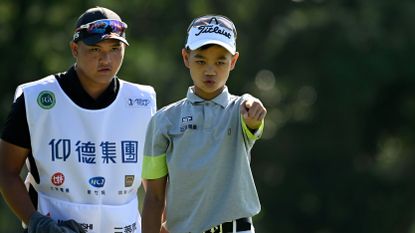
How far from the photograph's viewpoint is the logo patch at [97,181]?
780 cm

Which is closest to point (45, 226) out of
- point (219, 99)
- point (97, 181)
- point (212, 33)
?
point (97, 181)

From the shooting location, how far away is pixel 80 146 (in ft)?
25.6

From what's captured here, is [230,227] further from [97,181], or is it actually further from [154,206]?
[97,181]

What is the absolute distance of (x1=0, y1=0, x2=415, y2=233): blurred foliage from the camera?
28109 mm

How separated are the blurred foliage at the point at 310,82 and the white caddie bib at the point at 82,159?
19688mm

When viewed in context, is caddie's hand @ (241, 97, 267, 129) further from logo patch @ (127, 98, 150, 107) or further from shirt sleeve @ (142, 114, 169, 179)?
logo patch @ (127, 98, 150, 107)

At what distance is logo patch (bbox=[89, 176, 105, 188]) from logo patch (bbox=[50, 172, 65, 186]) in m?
0.17

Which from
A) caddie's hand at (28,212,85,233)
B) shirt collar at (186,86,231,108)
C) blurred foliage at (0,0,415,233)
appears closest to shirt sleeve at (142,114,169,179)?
shirt collar at (186,86,231,108)

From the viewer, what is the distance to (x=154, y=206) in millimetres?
7172

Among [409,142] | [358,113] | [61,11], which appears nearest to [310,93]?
[358,113]

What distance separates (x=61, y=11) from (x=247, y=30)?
Result: 14.9 feet

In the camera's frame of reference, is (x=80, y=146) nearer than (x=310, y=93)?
Yes

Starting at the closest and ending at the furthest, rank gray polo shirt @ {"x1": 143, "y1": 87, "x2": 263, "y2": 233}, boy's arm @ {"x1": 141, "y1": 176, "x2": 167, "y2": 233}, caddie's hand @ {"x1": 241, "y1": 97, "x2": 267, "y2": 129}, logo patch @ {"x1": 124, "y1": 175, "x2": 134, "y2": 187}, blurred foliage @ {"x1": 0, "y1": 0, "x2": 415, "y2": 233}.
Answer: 1. caddie's hand @ {"x1": 241, "y1": 97, "x2": 267, "y2": 129}
2. gray polo shirt @ {"x1": 143, "y1": 87, "x2": 263, "y2": 233}
3. boy's arm @ {"x1": 141, "y1": 176, "x2": 167, "y2": 233}
4. logo patch @ {"x1": 124, "y1": 175, "x2": 134, "y2": 187}
5. blurred foliage @ {"x1": 0, "y1": 0, "x2": 415, "y2": 233}

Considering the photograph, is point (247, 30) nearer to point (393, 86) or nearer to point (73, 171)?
point (393, 86)
